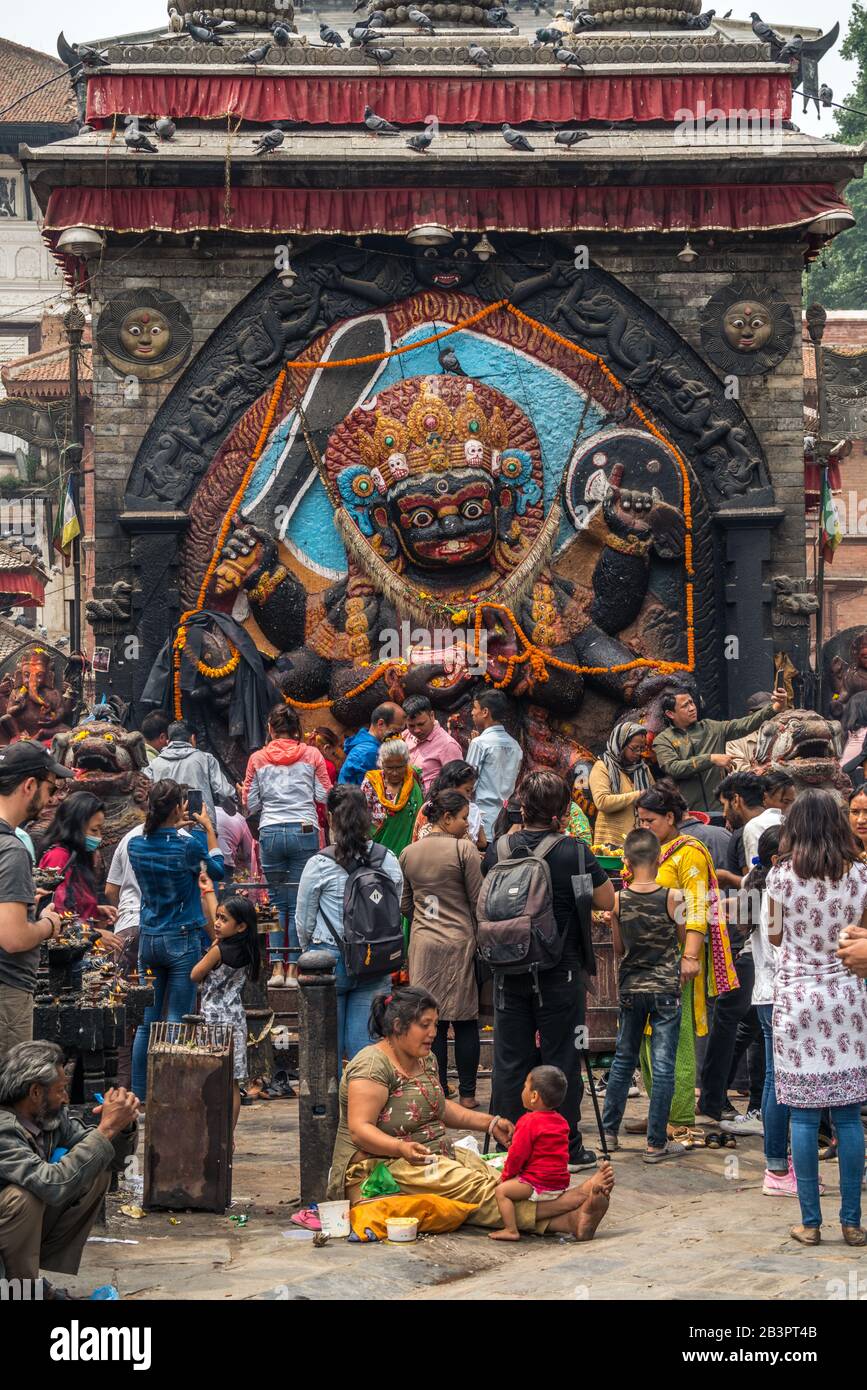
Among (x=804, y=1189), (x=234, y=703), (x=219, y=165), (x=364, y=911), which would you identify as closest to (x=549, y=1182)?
(x=804, y=1189)

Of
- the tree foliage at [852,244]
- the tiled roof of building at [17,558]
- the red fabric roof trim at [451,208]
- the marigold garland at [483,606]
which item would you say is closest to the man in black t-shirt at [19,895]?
the marigold garland at [483,606]

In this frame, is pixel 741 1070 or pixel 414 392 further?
pixel 414 392

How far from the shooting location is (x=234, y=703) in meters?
17.3

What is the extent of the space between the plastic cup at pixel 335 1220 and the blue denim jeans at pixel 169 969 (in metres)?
2.34

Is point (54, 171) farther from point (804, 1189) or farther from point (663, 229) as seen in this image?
point (804, 1189)

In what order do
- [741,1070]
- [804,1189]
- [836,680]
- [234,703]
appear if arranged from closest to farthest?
[804,1189] < [741,1070] < [234,703] < [836,680]

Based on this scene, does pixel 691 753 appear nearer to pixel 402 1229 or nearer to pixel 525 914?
pixel 525 914

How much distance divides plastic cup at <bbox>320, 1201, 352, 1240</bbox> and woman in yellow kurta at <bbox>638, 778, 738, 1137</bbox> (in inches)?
102

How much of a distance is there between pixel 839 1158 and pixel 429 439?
399 inches

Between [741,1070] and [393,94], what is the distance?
9782 mm

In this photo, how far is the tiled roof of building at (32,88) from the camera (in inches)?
2008

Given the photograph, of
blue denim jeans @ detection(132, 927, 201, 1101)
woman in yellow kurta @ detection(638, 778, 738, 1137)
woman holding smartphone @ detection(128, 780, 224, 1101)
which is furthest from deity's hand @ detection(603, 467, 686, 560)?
blue denim jeans @ detection(132, 927, 201, 1101)

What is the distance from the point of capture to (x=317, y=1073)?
9398 mm

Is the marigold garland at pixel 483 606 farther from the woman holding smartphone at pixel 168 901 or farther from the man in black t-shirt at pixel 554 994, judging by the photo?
the man in black t-shirt at pixel 554 994
